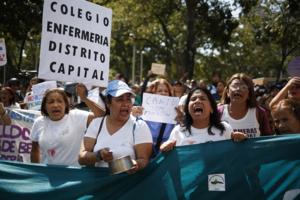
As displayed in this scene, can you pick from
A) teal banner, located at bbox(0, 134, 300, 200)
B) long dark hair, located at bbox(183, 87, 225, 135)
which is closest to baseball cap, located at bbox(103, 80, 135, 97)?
long dark hair, located at bbox(183, 87, 225, 135)

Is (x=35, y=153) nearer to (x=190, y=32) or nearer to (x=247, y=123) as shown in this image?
(x=247, y=123)

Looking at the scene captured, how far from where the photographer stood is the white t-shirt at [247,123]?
5.04 metres

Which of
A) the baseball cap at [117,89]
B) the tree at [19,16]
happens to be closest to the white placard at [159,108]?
the baseball cap at [117,89]

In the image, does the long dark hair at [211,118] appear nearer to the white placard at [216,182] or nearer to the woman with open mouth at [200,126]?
the woman with open mouth at [200,126]

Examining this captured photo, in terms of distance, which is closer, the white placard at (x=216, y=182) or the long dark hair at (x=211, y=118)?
the white placard at (x=216, y=182)

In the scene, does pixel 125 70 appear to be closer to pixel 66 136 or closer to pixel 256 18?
pixel 256 18

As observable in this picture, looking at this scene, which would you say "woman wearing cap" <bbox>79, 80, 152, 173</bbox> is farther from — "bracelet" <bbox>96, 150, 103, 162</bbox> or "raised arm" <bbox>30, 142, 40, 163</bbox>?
"raised arm" <bbox>30, 142, 40, 163</bbox>

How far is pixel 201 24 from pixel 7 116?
18918mm

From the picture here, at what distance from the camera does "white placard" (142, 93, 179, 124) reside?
6.16 m

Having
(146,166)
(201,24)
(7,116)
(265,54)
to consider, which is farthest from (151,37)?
(146,166)

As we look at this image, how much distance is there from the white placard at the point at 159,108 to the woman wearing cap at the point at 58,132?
0.99 metres

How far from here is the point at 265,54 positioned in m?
52.3

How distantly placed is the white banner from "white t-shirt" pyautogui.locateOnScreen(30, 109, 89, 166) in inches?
70.4

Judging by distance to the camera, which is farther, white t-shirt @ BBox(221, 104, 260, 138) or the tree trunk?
the tree trunk
